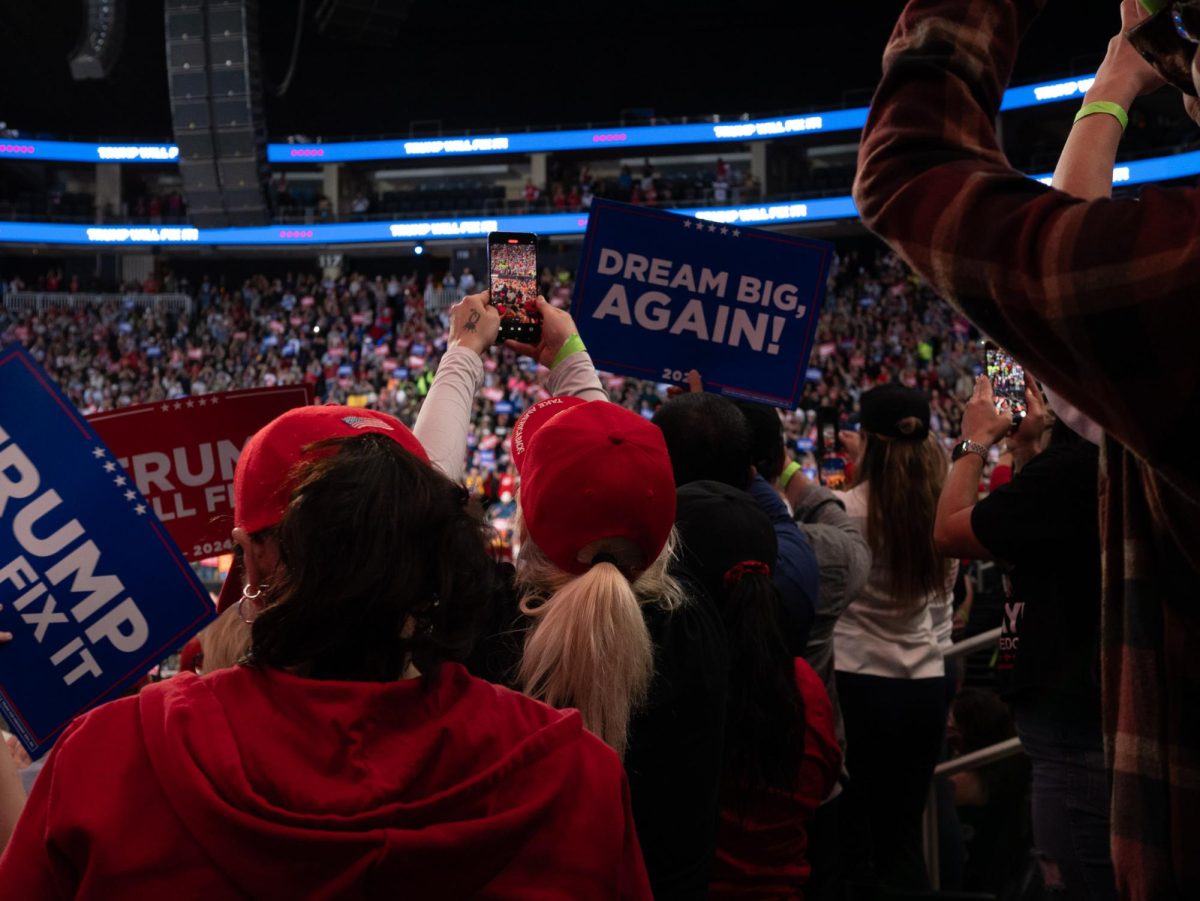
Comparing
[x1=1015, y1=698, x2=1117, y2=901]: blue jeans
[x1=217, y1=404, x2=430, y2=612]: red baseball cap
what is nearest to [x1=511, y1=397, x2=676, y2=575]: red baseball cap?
[x1=217, y1=404, x2=430, y2=612]: red baseball cap

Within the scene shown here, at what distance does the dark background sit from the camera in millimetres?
27266

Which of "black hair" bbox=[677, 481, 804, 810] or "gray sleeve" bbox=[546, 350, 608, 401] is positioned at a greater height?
"gray sleeve" bbox=[546, 350, 608, 401]

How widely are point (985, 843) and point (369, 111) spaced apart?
28.3 meters

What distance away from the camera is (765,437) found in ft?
9.91

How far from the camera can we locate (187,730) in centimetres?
112

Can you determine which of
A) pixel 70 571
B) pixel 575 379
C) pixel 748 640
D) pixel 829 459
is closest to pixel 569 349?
pixel 575 379

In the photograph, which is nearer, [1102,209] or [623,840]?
[1102,209]

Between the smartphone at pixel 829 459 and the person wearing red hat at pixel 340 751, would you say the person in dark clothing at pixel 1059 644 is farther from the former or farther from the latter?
the smartphone at pixel 829 459

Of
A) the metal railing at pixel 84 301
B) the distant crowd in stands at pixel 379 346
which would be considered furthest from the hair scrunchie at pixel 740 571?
the metal railing at pixel 84 301

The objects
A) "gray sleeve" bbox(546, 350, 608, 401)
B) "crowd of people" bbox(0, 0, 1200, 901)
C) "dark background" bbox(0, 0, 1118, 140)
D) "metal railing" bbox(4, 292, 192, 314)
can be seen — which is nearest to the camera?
"crowd of people" bbox(0, 0, 1200, 901)

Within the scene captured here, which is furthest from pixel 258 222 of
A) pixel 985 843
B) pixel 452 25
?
pixel 985 843

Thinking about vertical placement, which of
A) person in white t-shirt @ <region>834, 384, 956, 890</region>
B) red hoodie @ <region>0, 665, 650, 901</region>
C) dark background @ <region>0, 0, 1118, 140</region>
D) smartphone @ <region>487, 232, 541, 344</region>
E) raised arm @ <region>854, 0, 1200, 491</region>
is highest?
dark background @ <region>0, 0, 1118, 140</region>

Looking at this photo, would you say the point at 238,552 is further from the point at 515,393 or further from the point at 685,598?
the point at 515,393

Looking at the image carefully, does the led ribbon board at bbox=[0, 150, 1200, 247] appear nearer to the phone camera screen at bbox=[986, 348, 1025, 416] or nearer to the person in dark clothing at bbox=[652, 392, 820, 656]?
the phone camera screen at bbox=[986, 348, 1025, 416]
